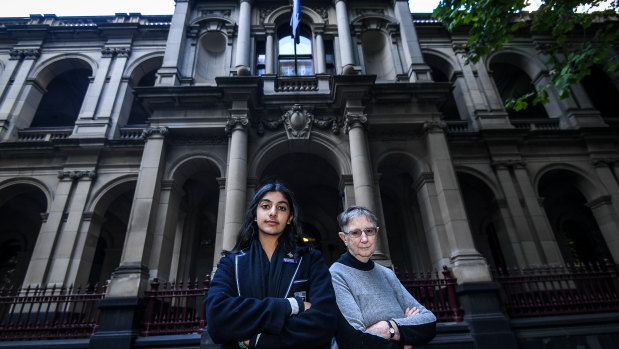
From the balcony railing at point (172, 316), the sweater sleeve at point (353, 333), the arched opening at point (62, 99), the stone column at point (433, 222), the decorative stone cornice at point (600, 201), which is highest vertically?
the arched opening at point (62, 99)

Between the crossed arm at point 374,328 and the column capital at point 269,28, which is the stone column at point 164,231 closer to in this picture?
the column capital at point 269,28

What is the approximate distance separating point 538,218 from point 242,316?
544 inches

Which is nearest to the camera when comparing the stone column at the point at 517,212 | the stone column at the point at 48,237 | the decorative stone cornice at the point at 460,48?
the stone column at the point at 48,237

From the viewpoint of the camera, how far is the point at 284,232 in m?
2.66

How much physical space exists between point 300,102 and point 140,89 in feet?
18.4

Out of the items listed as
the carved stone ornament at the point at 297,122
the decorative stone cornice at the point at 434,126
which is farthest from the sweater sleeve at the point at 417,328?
the decorative stone cornice at the point at 434,126

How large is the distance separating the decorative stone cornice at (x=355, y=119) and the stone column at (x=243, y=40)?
14.0 feet

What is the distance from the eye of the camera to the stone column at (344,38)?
38.5ft

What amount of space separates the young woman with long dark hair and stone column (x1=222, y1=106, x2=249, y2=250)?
20.1ft

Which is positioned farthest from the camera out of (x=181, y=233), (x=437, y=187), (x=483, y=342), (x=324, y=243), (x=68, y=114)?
(x=68, y=114)

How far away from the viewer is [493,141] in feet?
43.7

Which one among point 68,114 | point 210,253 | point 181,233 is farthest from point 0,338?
point 68,114

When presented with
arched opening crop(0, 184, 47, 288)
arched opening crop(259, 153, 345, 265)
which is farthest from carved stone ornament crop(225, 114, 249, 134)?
arched opening crop(0, 184, 47, 288)

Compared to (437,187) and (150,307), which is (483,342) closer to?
(437,187)
